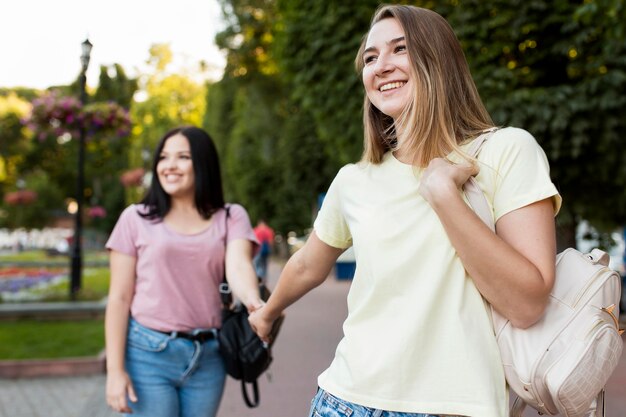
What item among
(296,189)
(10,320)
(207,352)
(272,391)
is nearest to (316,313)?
(10,320)

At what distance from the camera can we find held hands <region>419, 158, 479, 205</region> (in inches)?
67.2

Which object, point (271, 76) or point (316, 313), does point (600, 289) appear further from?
point (271, 76)

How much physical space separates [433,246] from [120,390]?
5.72ft

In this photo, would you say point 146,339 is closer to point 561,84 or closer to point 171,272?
point 171,272

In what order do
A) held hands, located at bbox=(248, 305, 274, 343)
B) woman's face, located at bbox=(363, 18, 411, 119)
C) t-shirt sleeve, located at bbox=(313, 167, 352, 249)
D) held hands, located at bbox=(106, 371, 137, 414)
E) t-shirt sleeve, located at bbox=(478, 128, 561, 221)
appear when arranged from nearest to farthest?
t-shirt sleeve, located at bbox=(478, 128, 561, 221), woman's face, located at bbox=(363, 18, 411, 119), t-shirt sleeve, located at bbox=(313, 167, 352, 249), held hands, located at bbox=(248, 305, 274, 343), held hands, located at bbox=(106, 371, 137, 414)

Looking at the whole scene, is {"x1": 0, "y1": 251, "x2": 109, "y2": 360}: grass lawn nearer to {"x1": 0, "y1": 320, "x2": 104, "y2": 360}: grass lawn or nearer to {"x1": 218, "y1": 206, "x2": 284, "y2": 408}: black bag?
{"x1": 0, "y1": 320, "x2": 104, "y2": 360}: grass lawn

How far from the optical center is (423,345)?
1759 mm

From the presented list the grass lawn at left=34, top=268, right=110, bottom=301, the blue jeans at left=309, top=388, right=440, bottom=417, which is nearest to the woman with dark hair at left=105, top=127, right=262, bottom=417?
the blue jeans at left=309, top=388, right=440, bottom=417

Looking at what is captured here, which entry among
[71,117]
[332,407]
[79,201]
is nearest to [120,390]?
[332,407]

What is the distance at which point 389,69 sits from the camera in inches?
78.2

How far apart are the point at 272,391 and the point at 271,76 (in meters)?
18.0

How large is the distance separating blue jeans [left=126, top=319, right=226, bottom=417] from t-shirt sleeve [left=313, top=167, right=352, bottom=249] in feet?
3.91

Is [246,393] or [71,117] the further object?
[71,117]

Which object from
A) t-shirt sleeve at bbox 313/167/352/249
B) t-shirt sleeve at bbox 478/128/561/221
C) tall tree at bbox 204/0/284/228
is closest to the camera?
t-shirt sleeve at bbox 478/128/561/221
